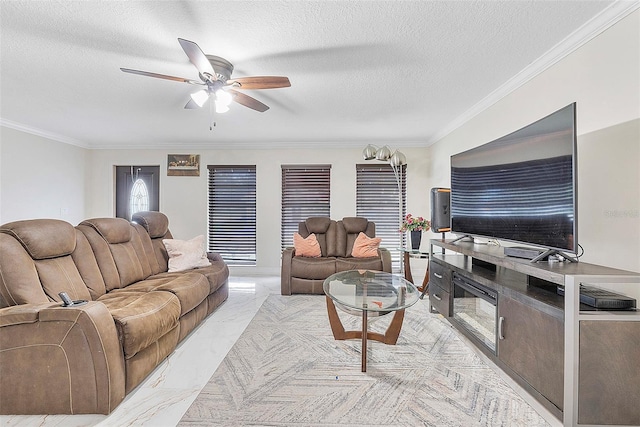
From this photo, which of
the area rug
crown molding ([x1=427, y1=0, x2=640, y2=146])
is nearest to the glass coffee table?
the area rug

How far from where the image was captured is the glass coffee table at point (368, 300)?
2078 millimetres

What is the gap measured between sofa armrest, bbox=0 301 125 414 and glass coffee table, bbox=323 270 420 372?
1.53m

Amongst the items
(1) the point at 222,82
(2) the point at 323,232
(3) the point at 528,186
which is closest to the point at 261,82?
(1) the point at 222,82

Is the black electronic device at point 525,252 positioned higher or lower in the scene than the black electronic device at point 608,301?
higher

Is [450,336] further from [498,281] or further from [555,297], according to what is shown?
[555,297]

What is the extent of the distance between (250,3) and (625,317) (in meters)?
2.56

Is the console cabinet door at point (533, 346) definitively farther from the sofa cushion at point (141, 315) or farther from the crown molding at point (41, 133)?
the crown molding at point (41, 133)

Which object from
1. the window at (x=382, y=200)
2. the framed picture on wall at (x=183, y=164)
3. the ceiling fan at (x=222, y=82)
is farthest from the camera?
the framed picture on wall at (x=183, y=164)

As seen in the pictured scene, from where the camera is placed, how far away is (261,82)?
2.11 m

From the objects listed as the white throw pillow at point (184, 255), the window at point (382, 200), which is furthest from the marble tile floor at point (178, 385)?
the window at point (382, 200)

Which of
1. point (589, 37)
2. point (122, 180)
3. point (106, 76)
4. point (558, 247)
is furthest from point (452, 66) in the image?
point (122, 180)

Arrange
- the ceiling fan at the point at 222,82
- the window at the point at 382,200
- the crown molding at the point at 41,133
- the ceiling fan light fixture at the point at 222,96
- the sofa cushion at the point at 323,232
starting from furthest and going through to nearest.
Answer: the window at the point at 382,200, the sofa cushion at the point at 323,232, the crown molding at the point at 41,133, the ceiling fan light fixture at the point at 222,96, the ceiling fan at the point at 222,82

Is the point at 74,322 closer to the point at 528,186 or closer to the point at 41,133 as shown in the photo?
the point at 528,186

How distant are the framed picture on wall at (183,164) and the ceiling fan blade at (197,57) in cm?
343
